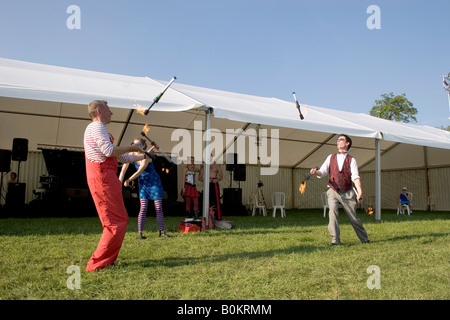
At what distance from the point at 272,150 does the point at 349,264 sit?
1099 cm

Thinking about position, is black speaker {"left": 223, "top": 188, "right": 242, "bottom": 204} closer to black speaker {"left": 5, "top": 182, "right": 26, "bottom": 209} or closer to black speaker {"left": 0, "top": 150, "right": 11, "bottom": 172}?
black speaker {"left": 5, "top": 182, "right": 26, "bottom": 209}

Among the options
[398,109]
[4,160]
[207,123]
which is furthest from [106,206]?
[398,109]

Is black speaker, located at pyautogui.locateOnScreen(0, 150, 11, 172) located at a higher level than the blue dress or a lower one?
higher

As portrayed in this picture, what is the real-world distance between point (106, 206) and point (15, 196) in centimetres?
794

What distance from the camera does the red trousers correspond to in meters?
3.36

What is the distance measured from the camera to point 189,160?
27.7 feet

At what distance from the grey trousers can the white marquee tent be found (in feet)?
8.85

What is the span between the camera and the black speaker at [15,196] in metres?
9.80

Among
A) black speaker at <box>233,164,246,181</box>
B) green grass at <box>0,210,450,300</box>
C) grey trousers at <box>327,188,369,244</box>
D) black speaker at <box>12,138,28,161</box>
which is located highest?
black speaker at <box>12,138,28,161</box>

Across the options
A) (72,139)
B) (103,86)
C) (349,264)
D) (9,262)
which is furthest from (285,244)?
(72,139)

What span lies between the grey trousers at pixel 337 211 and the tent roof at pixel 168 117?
3.06m

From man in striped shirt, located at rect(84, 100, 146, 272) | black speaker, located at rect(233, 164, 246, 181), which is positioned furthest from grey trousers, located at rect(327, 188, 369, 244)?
black speaker, located at rect(233, 164, 246, 181)

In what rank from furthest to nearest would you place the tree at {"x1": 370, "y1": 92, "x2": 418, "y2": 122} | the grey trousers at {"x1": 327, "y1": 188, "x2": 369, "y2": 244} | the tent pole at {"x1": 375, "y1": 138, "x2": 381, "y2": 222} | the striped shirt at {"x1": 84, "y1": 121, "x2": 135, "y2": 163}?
the tree at {"x1": 370, "y1": 92, "x2": 418, "y2": 122} < the tent pole at {"x1": 375, "y1": 138, "x2": 381, "y2": 222} < the grey trousers at {"x1": 327, "y1": 188, "x2": 369, "y2": 244} < the striped shirt at {"x1": 84, "y1": 121, "x2": 135, "y2": 163}
